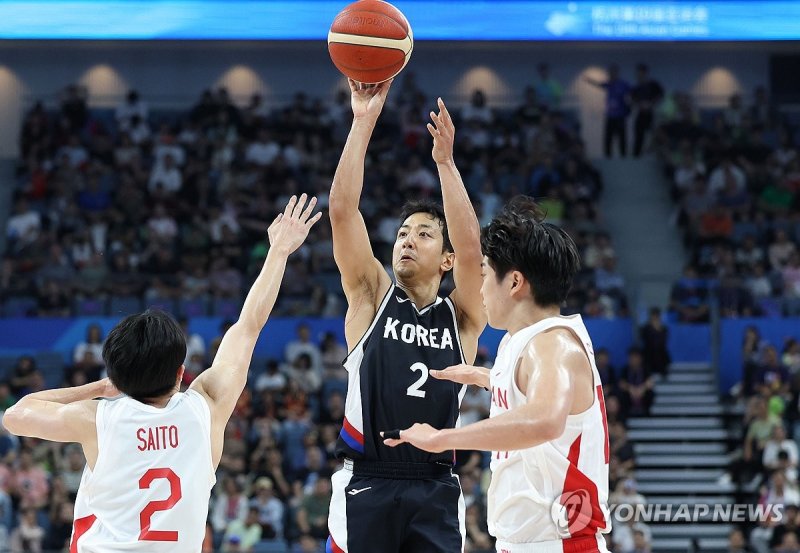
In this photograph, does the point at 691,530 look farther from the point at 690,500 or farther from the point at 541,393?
the point at 541,393

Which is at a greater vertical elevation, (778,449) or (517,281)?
(517,281)

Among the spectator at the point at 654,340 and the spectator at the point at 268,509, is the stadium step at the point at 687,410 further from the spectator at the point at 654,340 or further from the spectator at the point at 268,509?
the spectator at the point at 268,509

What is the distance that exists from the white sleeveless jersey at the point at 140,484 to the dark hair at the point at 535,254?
127cm

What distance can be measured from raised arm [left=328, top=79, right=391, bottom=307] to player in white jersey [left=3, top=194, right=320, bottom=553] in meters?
1.59

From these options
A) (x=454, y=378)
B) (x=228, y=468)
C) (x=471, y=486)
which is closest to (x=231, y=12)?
(x=228, y=468)

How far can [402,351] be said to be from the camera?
5.43 m

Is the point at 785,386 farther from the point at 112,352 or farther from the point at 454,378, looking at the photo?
the point at 112,352

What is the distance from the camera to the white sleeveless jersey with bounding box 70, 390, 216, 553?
3.93 meters

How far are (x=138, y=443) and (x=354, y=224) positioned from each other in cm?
190

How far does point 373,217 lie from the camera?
17500mm

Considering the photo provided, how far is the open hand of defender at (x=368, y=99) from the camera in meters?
5.71

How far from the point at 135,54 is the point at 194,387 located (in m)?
19.6

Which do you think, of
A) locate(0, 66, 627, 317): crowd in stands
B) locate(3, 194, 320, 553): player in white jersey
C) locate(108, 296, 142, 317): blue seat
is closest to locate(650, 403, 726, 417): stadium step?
locate(0, 66, 627, 317): crowd in stands

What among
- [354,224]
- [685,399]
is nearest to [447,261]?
[354,224]
